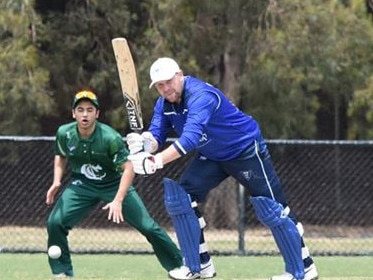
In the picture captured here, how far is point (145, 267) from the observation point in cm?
1215

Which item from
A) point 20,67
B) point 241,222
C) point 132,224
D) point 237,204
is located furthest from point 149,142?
point 20,67

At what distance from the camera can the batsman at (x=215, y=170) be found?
317 inches

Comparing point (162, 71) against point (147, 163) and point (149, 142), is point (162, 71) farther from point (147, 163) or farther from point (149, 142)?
point (147, 163)

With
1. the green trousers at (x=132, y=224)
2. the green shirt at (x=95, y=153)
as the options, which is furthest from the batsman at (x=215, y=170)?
the green shirt at (x=95, y=153)

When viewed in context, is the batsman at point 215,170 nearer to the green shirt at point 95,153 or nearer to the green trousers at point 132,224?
the green trousers at point 132,224

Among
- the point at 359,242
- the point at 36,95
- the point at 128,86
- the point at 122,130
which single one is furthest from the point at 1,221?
the point at 128,86

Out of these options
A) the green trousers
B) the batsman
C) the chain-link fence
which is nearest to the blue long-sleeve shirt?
the batsman

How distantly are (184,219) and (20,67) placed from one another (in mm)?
8979

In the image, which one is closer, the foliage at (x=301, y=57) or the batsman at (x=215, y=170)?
the batsman at (x=215, y=170)

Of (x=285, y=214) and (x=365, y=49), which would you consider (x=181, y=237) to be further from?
(x=365, y=49)

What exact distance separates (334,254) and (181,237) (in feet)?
22.8

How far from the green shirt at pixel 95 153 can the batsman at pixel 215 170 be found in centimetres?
110

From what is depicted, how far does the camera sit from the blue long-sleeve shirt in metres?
7.84

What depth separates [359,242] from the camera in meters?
15.9
